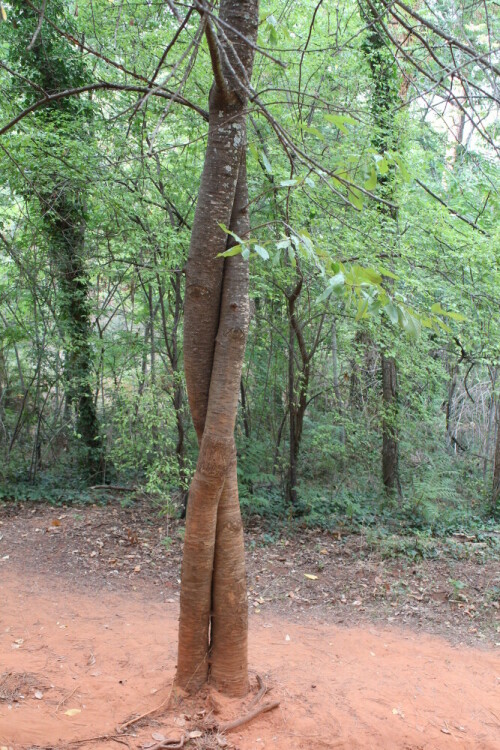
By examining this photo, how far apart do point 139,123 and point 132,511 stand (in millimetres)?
5483

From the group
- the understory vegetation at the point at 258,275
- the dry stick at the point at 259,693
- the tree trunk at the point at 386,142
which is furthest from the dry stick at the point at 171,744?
the tree trunk at the point at 386,142

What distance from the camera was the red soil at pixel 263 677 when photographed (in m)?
3.77

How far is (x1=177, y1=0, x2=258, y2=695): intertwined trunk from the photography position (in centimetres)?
352

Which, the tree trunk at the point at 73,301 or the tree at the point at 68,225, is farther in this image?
the tree trunk at the point at 73,301

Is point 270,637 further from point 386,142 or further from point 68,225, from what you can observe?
point 68,225

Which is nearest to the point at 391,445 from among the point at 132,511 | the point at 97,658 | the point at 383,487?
the point at 383,487

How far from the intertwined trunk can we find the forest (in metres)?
0.01

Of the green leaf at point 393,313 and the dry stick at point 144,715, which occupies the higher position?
the green leaf at point 393,313

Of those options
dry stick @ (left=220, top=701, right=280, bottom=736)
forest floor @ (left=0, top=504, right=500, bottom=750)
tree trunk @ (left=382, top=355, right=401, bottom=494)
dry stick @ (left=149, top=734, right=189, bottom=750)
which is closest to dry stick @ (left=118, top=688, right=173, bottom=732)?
forest floor @ (left=0, top=504, right=500, bottom=750)

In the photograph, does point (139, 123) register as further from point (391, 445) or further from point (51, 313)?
point (391, 445)

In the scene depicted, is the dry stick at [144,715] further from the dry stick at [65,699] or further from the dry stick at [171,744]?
the dry stick at [65,699]

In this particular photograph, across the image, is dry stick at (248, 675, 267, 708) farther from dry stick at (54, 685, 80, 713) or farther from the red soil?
dry stick at (54, 685, 80, 713)

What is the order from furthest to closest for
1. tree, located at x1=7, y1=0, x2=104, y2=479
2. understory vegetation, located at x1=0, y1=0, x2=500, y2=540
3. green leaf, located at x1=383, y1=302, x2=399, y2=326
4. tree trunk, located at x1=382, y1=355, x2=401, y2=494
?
1. tree trunk, located at x1=382, y1=355, x2=401, y2=494
2. tree, located at x1=7, y1=0, x2=104, y2=479
3. understory vegetation, located at x1=0, y1=0, x2=500, y2=540
4. green leaf, located at x1=383, y1=302, x2=399, y2=326

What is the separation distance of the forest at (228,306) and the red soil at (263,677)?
11.1 inches
